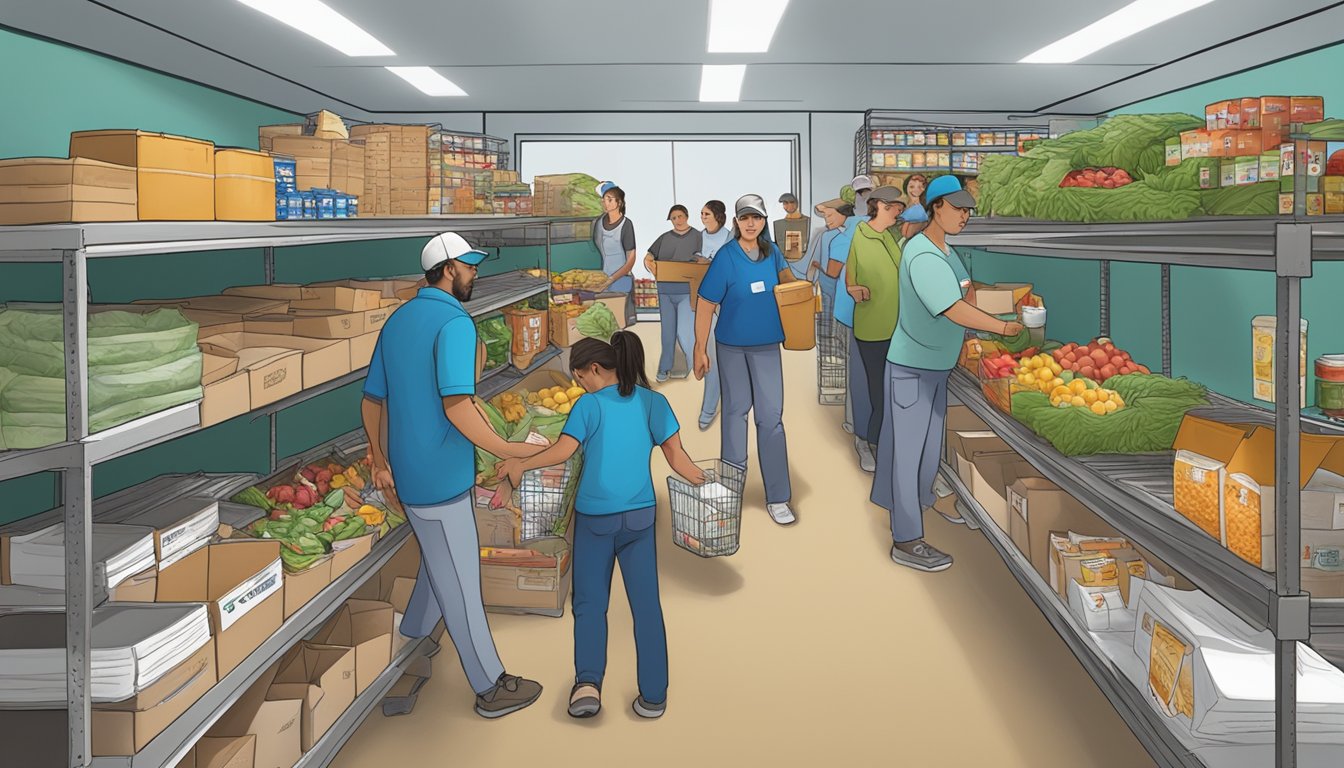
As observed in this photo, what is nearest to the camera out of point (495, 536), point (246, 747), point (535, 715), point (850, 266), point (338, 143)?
point (246, 747)

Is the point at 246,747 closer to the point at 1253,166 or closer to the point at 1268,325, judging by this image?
the point at 1268,325

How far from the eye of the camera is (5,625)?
2432 millimetres

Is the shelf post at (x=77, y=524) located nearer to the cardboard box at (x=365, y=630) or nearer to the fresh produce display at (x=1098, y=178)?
the cardboard box at (x=365, y=630)

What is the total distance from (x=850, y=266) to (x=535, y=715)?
3.58m

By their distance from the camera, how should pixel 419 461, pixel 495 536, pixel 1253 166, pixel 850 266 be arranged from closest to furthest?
pixel 1253 166 → pixel 419 461 → pixel 495 536 → pixel 850 266

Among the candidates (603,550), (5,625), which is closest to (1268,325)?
(603,550)

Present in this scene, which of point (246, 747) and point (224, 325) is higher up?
point (224, 325)

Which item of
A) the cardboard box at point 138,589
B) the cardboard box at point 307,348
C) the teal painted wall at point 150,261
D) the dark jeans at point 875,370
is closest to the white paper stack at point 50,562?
the cardboard box at point 138,589

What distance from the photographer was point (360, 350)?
3766 millimetres

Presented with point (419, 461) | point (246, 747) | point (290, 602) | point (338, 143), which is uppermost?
point (338, 143)

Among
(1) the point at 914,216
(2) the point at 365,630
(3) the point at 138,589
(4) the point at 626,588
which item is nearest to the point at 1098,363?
(1) the point at 914,216

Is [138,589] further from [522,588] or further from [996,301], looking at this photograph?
[996,301]

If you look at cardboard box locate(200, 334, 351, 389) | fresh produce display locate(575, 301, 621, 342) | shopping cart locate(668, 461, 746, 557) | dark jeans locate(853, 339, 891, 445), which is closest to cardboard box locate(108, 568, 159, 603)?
cardboard box locate(200, 334, 351, 389)

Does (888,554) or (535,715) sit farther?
(888,554)
